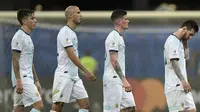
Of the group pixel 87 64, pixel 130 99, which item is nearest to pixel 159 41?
pixel 87 64

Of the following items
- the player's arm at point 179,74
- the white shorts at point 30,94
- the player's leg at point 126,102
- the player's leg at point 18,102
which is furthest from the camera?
the player's leg at point 126,102

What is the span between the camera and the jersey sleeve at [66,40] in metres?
12.2

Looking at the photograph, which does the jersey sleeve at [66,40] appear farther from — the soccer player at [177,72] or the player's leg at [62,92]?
the soccer player at [177,72]

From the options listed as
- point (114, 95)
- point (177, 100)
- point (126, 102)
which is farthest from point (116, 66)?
point (177, 100)

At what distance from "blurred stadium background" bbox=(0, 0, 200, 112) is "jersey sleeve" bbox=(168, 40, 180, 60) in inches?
131

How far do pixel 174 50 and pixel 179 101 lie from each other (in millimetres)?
794

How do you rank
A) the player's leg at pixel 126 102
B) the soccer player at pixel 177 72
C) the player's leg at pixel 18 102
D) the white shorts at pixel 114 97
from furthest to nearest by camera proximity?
the player's leg at pixel 126 102, the white shorts at pixel 114 97, the player's leg at pixel 18 102, the soccer player at pixel 177 72

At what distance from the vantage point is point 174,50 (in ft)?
39.4

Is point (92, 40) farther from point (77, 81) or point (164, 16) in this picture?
point (77, 81)

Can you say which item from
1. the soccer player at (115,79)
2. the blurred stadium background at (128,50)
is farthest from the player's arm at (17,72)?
the blurred stadium background at (128,50)

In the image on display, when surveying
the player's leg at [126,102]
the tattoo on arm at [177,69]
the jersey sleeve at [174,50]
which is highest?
the jersey sleeve at [174,50]

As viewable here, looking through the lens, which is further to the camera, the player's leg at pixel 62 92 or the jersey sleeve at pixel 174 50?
the player's leg at pixel 62 92

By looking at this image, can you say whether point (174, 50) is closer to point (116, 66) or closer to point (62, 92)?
point (116, 66)

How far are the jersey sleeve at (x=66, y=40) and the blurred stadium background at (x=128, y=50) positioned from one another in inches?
131
